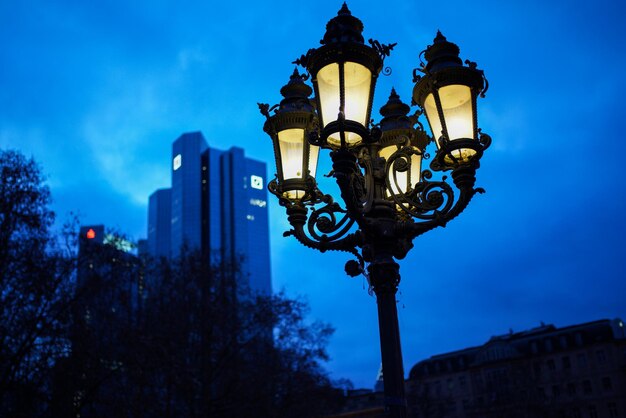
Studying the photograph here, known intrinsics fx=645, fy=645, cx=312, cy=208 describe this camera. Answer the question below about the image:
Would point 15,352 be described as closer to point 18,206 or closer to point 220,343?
point 18,206

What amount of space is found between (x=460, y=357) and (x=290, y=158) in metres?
66.2

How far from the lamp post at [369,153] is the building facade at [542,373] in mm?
41659

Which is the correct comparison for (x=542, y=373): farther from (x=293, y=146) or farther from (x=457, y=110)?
(x=457, y=110)

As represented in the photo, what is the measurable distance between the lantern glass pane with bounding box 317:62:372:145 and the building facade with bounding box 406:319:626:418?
140 ft

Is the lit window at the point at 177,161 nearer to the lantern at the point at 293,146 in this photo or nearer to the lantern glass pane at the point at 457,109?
the lantern at the point at 293,146

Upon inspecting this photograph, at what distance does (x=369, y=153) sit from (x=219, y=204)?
4844 inches

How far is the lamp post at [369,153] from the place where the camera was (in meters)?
5.98

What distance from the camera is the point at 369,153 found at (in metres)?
6.98

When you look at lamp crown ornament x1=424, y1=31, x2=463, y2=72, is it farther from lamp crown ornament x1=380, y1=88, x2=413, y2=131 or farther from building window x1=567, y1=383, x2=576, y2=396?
building window x1=567, y1=383, x2=576, y2=396

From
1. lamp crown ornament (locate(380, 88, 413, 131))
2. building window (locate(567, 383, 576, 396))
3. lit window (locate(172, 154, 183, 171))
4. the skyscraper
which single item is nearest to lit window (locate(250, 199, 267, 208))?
the skyscraper

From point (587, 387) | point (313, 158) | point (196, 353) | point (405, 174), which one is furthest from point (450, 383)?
point (313, 158)

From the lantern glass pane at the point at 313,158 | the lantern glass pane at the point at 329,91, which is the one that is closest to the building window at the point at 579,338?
the lantern glass pane at the point at 313,158

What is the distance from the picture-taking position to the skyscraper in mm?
125562

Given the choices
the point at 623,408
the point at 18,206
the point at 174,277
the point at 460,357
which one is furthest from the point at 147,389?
the point at 460,357
